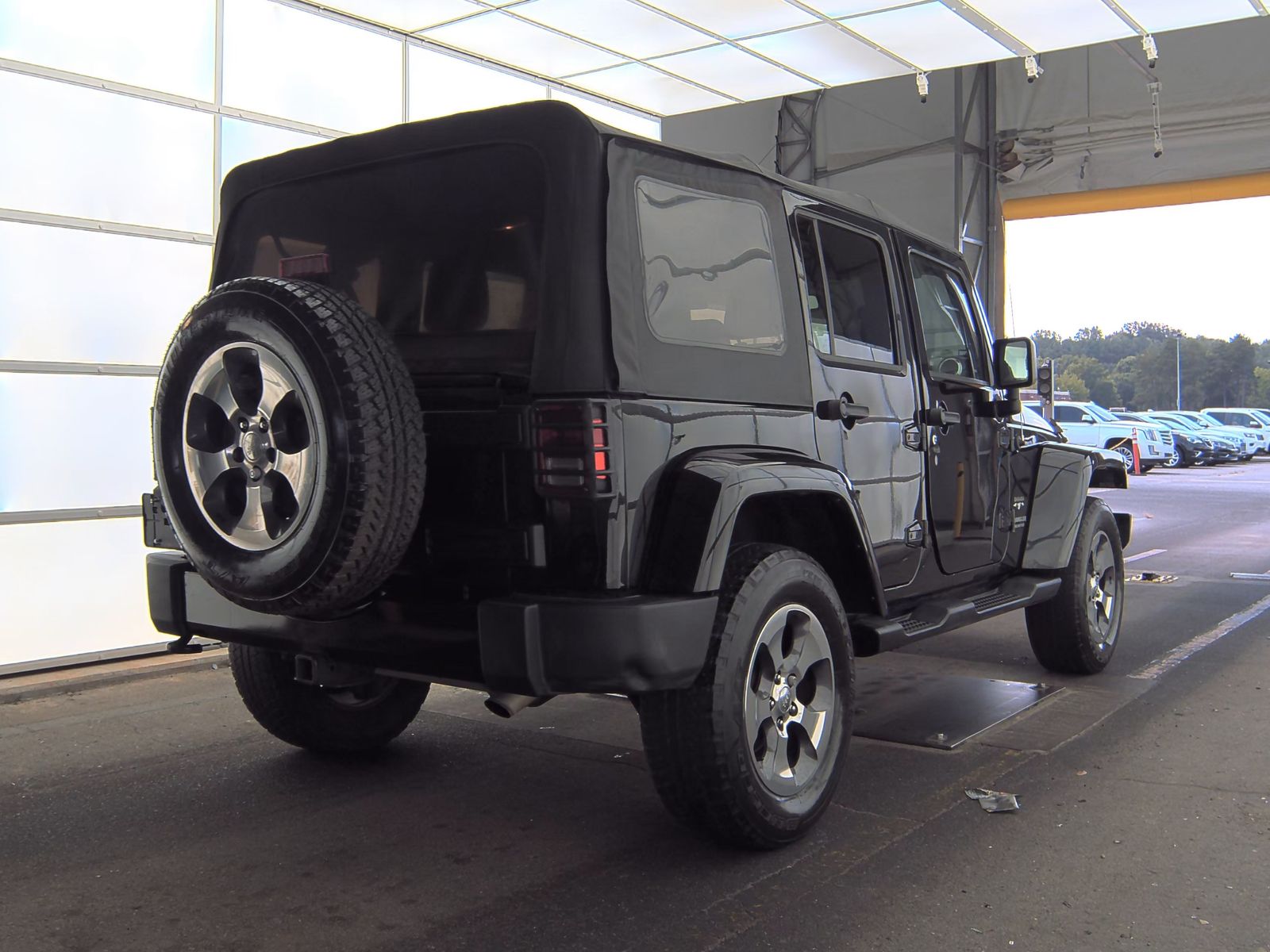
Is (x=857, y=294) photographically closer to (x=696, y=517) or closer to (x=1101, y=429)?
(x=696, y=517)

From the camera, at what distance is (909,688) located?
6.14 meters

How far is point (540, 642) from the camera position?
3258 mm

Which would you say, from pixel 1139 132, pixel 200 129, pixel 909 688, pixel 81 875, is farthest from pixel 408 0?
pixel 1139 132

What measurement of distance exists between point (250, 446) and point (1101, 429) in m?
27.2

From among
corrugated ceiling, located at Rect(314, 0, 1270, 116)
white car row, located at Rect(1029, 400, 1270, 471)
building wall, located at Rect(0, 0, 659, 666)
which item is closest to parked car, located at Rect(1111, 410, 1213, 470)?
A: white car row, located at Rect(1029, 400, 1270, 471)

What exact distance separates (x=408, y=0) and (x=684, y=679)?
19.9ft

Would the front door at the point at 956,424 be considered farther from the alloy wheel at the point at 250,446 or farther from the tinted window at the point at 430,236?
the alloy wheel at the point at 250,446

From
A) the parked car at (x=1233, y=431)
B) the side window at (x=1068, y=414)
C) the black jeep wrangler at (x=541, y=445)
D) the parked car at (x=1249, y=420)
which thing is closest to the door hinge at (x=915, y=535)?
the black jeep wrangler at (x=541, y=445)

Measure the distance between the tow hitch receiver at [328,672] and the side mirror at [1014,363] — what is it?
341cm

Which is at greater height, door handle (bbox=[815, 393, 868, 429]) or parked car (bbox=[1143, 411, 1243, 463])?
door handle (bbox=[815, 393, 868, 429])

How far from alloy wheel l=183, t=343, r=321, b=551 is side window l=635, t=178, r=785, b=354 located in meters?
1.04

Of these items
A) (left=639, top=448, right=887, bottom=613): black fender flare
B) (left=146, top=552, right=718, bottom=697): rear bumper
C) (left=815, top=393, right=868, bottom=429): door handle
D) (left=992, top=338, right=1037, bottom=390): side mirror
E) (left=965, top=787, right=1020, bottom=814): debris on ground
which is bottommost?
(left=965, top=787, right=1020, bottom=814): debris on ground

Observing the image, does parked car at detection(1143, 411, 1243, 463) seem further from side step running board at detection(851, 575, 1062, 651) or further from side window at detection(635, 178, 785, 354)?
side window at detection(635, 178, 785, 354)

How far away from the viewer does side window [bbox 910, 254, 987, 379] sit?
17.1ft
